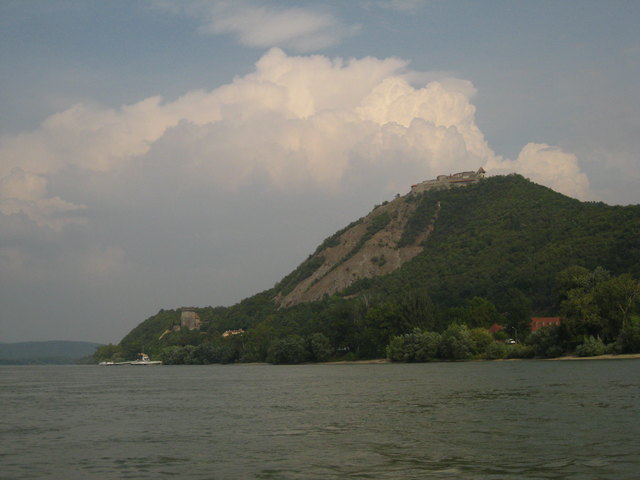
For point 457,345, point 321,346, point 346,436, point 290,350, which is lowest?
point 290,350

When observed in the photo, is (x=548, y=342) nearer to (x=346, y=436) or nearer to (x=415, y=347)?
(x=415, y=347)

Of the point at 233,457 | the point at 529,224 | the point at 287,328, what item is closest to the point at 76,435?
the point at 233,457

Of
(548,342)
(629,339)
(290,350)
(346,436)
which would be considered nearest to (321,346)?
(290,350)

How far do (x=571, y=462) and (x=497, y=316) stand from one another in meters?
131

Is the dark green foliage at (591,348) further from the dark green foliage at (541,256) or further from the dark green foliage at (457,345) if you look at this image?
the dark green foliage at (541,256)

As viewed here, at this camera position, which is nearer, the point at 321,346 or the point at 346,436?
the point at 346,436

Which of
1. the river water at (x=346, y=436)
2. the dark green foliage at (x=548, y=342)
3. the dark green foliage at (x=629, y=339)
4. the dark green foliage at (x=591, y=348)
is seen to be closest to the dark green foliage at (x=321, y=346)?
the dark green foliage at (x=548, y=342)

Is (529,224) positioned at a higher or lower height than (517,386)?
higher

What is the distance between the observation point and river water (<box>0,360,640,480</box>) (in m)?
22.6

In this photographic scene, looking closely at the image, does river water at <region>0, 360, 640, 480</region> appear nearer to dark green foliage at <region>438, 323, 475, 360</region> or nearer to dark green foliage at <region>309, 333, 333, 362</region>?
dark green foliage at <region>438, 323, 475, 360</region>

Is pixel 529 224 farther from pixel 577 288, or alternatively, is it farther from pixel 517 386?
pixel 517 386

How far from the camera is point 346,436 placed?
30438 mm

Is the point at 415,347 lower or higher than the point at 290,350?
higher

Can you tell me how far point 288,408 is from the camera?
45562 millimetres
